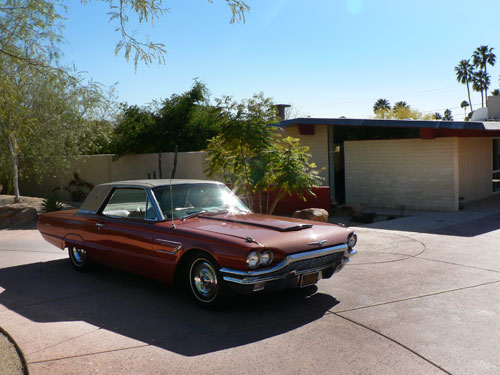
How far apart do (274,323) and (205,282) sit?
3.03 feet

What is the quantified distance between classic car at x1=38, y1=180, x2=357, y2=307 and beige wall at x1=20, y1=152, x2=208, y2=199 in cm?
1191

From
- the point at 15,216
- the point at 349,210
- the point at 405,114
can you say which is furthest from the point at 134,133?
the point at 405,114

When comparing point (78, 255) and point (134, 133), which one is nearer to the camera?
point (78, 255)

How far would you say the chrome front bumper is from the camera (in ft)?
16.0

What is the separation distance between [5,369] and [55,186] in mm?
17395

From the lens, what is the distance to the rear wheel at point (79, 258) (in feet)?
23.8

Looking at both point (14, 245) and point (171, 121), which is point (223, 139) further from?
point (171, 121)

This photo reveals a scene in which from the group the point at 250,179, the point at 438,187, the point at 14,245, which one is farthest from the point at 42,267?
the point at 438,187

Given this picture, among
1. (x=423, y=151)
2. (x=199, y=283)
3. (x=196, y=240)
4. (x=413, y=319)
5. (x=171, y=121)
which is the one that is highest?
(x=171, y=121)

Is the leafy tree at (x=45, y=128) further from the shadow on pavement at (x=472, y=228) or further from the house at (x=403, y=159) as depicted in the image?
the shadow on pavement at (x=472, y=228)

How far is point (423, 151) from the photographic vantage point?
15.2 metres

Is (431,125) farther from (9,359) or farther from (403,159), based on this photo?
(9,359)

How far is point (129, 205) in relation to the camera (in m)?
7.12

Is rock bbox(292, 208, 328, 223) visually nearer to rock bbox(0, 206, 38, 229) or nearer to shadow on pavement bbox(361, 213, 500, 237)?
shadow on pavement bbox(361, 213, 500, 237)
